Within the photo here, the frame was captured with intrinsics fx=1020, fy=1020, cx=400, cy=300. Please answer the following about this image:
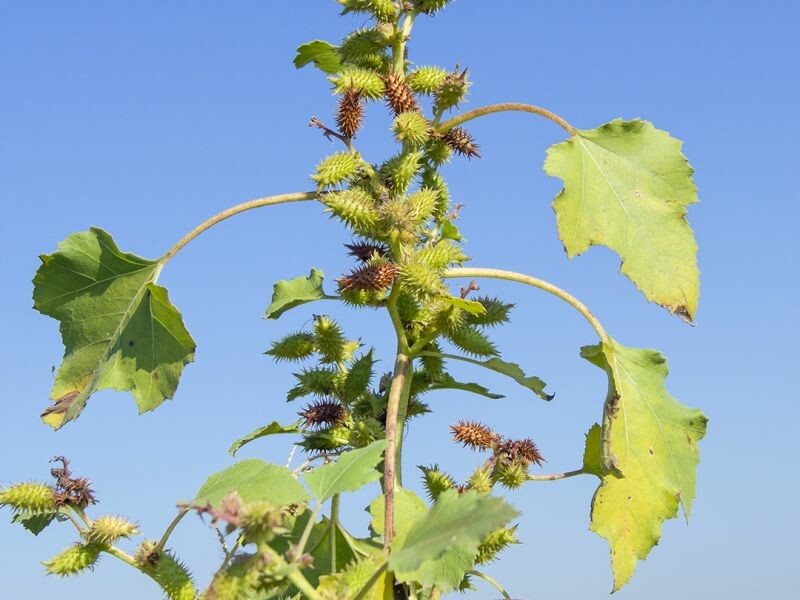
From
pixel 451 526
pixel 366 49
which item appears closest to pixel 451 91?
pixel 366 49

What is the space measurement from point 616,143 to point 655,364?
2.72ft

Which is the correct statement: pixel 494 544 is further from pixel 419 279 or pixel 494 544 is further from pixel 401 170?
pixel 401 170

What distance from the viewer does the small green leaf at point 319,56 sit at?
13.0 ft

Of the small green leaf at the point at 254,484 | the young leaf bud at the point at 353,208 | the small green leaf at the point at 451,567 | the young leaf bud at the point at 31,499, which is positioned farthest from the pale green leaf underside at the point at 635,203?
the young leaf bud at the point at 31,499

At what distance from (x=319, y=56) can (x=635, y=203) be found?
1.37 m

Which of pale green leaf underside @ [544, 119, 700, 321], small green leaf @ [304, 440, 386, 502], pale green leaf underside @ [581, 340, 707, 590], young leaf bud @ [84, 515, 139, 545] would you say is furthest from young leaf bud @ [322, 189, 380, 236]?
young leaf bud @ [84, 515, 139, 545]

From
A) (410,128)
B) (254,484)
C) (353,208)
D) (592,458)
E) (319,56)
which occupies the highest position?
(319,56)

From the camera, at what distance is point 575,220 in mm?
3521

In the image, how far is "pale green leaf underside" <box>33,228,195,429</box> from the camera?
360 cm

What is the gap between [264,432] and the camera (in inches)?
141

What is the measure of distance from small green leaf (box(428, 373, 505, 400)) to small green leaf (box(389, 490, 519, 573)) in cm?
123

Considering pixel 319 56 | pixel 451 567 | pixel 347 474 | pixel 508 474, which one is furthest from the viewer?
pixel 319 56

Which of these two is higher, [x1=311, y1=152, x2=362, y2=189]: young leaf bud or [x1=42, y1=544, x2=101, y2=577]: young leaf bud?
[x1=311, y1=152, x2=362, y2=189]: young leaf bud

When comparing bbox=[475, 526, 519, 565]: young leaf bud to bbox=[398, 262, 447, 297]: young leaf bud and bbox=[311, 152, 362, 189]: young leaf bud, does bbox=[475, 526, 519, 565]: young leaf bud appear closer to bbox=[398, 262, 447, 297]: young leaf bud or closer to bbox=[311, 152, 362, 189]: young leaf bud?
bbox=[398, 262, 447, 297]: young leaf bud
